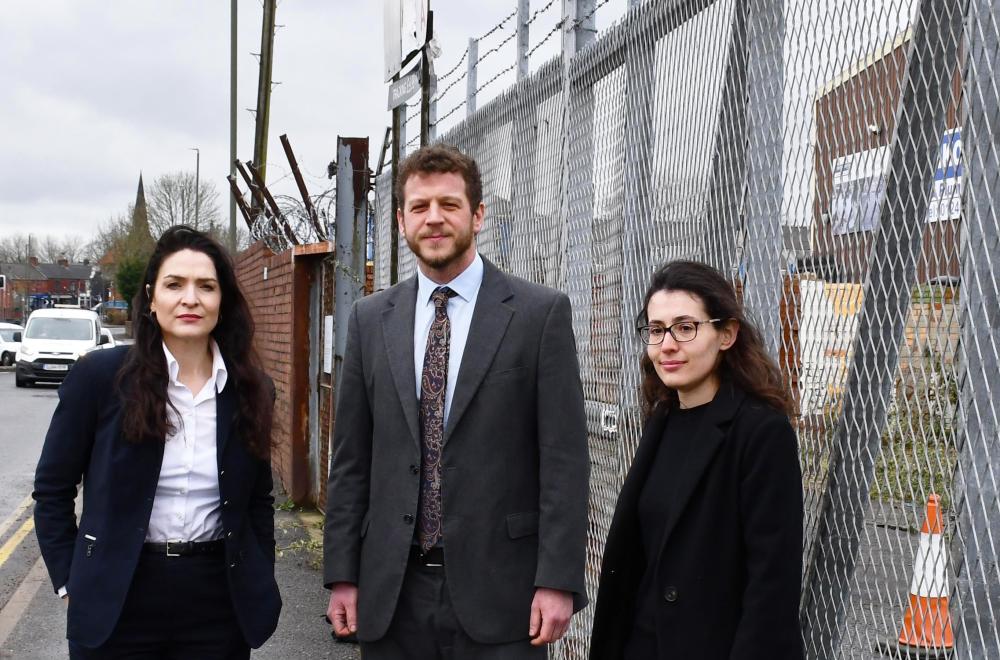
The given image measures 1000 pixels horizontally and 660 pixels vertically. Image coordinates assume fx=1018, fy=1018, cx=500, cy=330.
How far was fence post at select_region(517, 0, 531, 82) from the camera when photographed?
4496 mm

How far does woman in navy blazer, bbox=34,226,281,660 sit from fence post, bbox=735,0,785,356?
146 cm

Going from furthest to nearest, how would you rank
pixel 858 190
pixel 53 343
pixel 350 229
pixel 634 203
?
pixel 53 343 < pixel 350 229 < pixel 634 203 < pixel 858 190

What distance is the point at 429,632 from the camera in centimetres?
272

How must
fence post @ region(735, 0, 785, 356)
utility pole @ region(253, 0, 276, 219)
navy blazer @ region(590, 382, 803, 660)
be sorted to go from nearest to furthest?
navy blazer @ region(590, 382, 803, 660)
fence post @ region(735, 0, 785, 356)
utility pole @ region(253, 0, 276, 219)

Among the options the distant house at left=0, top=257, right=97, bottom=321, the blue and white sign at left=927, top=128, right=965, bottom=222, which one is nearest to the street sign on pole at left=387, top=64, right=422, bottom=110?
the blue and white sign at left=927, top=128, right=965, bottom=222

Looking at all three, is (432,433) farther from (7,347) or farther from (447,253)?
(7,347)

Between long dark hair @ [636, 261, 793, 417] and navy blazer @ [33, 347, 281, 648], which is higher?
long dark hair @ [636, 261, 793, 417]

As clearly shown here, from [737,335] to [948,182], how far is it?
621 millimetres

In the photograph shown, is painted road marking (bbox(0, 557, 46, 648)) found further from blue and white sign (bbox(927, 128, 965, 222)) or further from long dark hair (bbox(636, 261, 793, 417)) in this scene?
blue and white sign (bbox(927, 128, 965, 222))

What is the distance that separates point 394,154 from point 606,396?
213cm

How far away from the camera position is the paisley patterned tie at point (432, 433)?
274 cm

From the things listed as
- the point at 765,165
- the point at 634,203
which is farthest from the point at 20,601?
the point at 765,165

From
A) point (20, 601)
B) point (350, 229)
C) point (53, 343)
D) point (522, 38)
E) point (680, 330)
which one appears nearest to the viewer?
point (680, 330)

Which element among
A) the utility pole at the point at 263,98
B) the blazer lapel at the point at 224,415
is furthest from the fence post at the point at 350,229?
the utility pole at the point at 263,98
